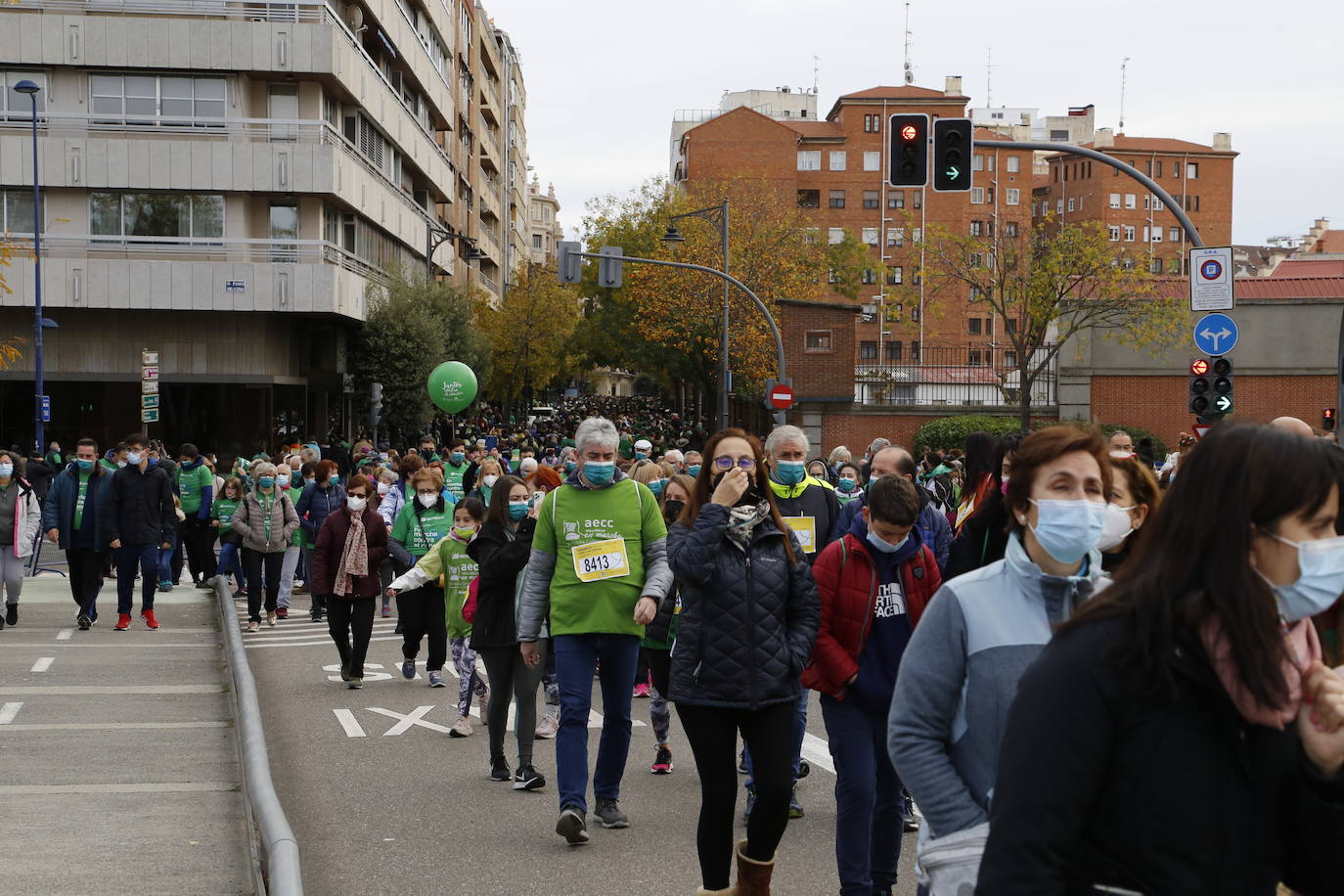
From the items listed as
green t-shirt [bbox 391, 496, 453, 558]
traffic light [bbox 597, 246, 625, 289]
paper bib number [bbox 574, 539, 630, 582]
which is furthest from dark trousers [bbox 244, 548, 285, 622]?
traffic light [bbox 597, 246, 625, 289]

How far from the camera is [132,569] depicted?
52.1ft

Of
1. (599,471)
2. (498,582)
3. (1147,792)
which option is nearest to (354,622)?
(498,582)

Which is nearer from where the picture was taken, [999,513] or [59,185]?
[999,513]

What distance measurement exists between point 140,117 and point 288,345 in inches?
285

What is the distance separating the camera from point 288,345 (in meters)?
42.9

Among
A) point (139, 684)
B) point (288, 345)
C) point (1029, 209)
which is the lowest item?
point (139, 684)

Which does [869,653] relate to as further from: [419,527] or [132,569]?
[132,569]

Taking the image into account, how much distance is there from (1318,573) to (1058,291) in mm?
40564

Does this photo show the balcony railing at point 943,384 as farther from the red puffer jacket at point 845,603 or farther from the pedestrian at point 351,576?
the red puffer jacket at point 845,603

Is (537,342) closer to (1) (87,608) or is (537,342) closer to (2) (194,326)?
(2) (194,326)

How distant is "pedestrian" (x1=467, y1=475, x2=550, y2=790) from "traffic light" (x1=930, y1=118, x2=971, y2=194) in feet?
34.3

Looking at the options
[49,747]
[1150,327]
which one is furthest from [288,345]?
[49,747]

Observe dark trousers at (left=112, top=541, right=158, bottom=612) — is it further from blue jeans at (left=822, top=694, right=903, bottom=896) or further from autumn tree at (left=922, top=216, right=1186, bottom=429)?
autumn tree at (left=922, top=216, right=1186, bottom=429)

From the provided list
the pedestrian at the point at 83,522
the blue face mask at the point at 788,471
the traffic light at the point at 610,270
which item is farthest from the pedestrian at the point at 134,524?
the traffic light at the point at 610,270
